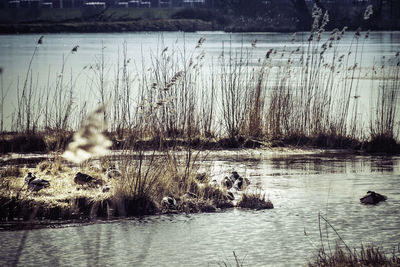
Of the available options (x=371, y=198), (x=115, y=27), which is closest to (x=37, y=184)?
(x=371, y=198)

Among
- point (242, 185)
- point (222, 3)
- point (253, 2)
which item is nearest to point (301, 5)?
point (253, 2)

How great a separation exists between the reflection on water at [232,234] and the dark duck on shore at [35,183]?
1.05 m

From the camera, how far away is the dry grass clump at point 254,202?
26.0 feet

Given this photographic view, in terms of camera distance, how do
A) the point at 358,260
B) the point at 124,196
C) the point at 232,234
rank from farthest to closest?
1. the point at 124,196
2. the point at 232,234
3. the point at 358,260

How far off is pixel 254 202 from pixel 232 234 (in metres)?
1.16

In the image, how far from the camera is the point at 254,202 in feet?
26.3

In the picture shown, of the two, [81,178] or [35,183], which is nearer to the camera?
[35,183]

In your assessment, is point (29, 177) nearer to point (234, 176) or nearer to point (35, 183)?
point (35, 183)

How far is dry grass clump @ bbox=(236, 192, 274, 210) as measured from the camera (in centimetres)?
794

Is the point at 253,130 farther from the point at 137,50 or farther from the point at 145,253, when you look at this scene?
the point at 137,50

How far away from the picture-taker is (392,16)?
61625 millimetres

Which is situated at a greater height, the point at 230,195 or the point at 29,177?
the point at 29,177

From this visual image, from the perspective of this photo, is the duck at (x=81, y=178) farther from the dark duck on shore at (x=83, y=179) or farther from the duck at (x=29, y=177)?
the duck at (x=29, y=177)

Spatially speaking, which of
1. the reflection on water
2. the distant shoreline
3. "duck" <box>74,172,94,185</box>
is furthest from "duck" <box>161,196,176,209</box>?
the distant shoreline
